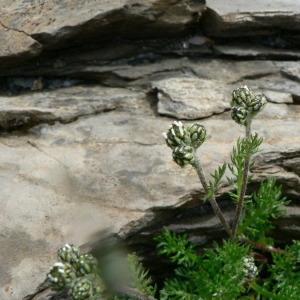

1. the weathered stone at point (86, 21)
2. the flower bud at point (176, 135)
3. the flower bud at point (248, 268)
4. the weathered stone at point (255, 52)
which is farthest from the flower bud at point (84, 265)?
the weathered stone at point (255, 52)

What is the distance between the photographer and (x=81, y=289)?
8.78ft

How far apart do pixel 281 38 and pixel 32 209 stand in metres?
2.52

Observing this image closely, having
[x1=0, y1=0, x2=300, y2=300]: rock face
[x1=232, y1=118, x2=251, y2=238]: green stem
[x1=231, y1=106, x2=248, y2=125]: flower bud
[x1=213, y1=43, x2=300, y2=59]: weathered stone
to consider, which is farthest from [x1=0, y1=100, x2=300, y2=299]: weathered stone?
[x1=231, y1=106, x2=248, y2=125]: flower bud

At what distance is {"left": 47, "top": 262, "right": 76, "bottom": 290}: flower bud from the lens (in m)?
2.69

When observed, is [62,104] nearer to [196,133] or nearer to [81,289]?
[196,133]

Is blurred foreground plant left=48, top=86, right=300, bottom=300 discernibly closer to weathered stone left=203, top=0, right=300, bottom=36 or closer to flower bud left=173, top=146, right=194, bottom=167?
flower bud left=173, top=146, right=194, bottom=167

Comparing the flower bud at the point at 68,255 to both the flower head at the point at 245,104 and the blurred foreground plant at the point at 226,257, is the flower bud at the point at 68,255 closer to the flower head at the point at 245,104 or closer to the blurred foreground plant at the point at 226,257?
the blurred foreground plant at the point at 226,257

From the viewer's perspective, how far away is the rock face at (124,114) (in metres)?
3.61

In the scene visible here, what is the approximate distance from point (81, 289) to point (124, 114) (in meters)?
1.90

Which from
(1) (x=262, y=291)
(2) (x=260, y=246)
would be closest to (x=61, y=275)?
(1) (x=262, y=291)

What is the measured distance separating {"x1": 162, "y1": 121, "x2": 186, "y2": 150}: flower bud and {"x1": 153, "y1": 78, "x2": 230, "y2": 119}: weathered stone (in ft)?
3.98

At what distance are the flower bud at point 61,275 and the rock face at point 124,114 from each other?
0.62 meters

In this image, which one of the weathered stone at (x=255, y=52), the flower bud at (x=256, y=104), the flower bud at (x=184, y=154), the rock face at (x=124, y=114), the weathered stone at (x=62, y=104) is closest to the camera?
the flower bud at (x=184, y=154)

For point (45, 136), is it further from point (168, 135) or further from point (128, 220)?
point (168, 135)
